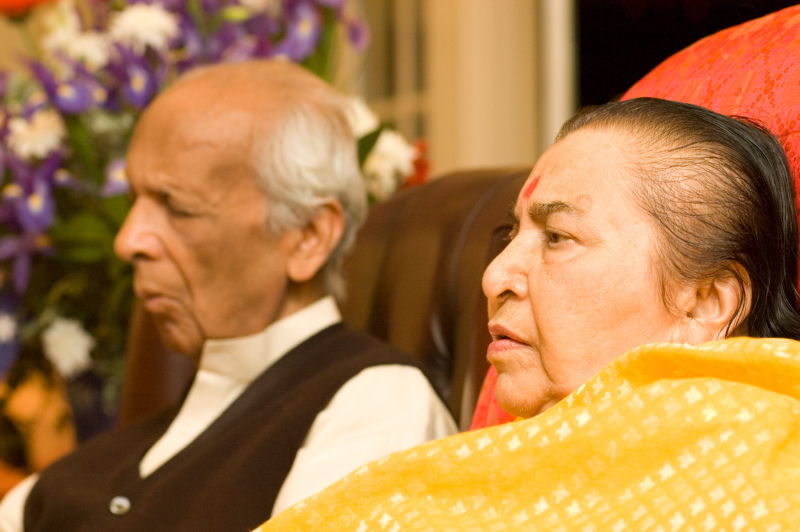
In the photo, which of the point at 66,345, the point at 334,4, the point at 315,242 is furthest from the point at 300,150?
the point at 66,345

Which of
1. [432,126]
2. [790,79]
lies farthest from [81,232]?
[790,79]

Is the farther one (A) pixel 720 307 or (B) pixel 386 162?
(B) pixel 386 162

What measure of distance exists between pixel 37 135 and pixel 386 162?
0.77 m

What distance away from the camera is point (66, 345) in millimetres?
1849

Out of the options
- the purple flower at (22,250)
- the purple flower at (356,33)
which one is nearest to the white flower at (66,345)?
the purple flower at (22,250)

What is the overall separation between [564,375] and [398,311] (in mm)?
777

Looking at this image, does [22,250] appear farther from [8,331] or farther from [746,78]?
[746,78]

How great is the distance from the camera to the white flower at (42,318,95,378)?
1846 mm

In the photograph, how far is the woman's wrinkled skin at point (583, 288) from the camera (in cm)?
74

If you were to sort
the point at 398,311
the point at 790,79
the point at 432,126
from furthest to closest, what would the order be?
the point at 432,126 → the point at 398,311 → the point at 790,79

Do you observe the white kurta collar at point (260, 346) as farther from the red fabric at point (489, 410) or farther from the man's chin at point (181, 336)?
the red fabric at point (489, 410)

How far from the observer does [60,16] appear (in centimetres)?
189

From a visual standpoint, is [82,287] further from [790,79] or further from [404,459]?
[790,79]

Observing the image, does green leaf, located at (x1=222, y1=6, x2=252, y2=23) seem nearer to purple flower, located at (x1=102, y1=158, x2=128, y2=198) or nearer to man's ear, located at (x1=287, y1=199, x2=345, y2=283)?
purple flower, located at (x1=102, y1=158, x2=128, y2=198)
